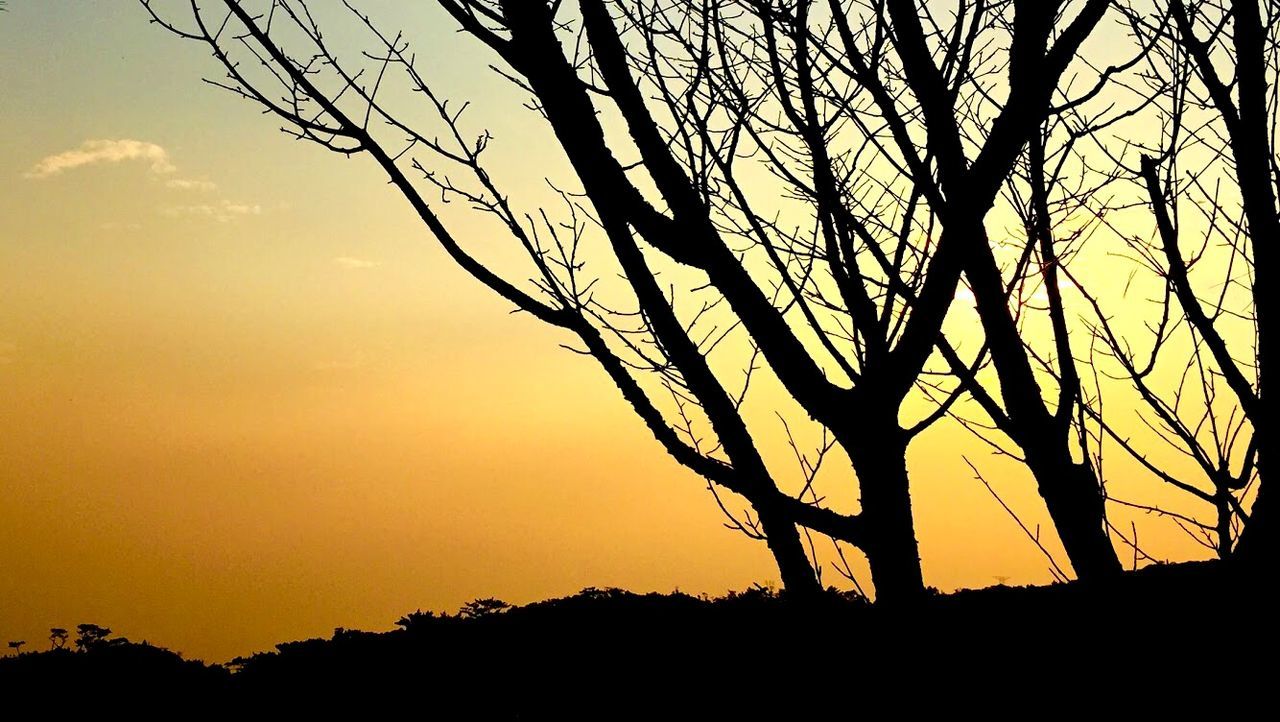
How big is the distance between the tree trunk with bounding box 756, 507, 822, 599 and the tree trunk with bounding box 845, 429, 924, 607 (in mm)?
374

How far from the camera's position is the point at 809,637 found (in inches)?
133

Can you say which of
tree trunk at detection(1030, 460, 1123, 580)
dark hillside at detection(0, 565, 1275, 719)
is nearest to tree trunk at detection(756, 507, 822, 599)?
dark hillside at detection(0, 565, 1275, 719)

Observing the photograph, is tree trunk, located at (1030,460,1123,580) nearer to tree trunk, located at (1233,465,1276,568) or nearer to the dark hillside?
the dark hillside

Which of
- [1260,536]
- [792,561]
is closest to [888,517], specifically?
[792,561]

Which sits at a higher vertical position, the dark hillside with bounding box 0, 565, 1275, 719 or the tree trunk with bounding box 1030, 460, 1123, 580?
the tree trunk with bounding box 1030, 460, 1123, 580

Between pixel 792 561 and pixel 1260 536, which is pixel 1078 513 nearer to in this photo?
pixel 1260 536

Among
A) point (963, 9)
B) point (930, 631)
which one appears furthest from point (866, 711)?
point (963, 9)

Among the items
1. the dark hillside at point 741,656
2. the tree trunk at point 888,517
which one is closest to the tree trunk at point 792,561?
the dark hillside at point 741,656

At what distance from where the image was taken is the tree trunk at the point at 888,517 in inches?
117

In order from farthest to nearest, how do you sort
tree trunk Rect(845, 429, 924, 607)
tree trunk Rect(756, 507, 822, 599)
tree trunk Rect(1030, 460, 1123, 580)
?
tree trunk Rect(1030, 460, 1123, 580)
tree trunk Rect(756, 507, 822, 599)
tree trunk Rect(845, 429, 924, 607)

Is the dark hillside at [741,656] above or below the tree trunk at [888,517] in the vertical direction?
below

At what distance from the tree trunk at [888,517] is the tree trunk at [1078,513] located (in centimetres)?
149

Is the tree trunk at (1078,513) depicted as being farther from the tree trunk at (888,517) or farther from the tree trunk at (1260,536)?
the tree trunk at (888,517)

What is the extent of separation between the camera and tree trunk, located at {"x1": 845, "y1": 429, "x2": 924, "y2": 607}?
297 centimetres
